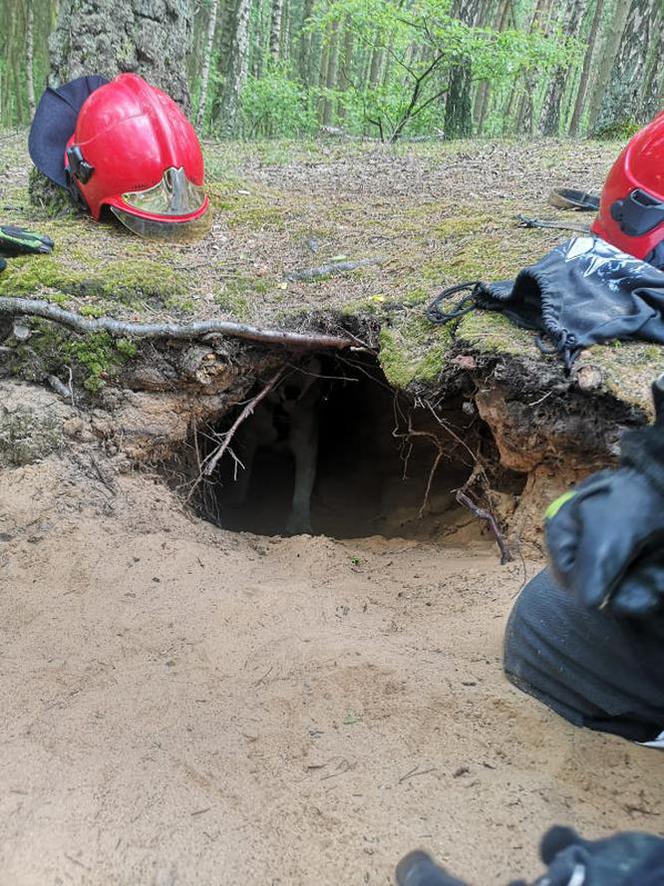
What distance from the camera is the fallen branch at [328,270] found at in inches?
163

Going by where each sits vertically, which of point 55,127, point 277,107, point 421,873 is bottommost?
point 421,873

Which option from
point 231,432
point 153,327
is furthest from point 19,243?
point 231,432

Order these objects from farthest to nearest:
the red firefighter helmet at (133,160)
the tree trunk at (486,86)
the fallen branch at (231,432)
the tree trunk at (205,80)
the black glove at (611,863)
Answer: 1. the tree trunk at (486,86)
2. the tree trunk at (205,80)
3. the red firefighter helmet at (133,160)
4. the fallen branch at (231,432)
5. the black glove at (611,863)

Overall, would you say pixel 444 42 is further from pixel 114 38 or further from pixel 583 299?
pixel 583 299

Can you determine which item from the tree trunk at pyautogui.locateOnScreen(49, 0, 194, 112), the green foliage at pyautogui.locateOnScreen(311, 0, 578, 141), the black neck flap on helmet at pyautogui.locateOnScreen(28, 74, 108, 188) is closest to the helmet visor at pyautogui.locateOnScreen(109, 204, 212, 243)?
the black neck flap on helmet at pyautogui.locateOnScreen(28, 74, 108, 188)

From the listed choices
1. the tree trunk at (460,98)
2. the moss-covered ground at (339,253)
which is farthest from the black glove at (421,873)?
the tree trunk at (460,98)

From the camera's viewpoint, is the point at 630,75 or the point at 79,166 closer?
the point at 79,166

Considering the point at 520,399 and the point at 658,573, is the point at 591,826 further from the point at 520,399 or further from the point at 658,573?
the point at 520,399

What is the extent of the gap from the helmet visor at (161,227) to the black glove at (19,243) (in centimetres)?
68

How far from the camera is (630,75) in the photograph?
8.34 metres

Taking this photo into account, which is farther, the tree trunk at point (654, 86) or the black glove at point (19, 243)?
the tree trunk at point (654, 86)

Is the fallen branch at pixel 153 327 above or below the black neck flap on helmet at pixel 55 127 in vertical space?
below

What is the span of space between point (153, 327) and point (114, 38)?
3278 millimetres

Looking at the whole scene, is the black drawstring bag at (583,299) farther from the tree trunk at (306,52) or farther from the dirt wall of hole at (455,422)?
the tree trunk at (306,52)
